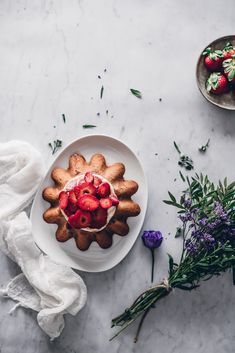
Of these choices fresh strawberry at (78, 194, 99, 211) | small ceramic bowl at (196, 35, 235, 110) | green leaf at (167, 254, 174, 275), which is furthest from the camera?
small ceramic bowl at (196, 35, 235, 110)

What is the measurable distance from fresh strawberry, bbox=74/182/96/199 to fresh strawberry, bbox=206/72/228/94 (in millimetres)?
592

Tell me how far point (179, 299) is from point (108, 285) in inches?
11.1

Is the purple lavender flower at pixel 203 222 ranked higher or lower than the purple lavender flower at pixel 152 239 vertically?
higher

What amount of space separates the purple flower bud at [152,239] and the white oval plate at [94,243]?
0.04 meters

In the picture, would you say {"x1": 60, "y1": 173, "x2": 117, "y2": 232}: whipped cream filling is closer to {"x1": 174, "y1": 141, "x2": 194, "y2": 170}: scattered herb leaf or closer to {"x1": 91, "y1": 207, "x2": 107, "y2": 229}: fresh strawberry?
{"x1": 91, "y1": 207, "x2": 107, "y2": 229}: fresh strawberry

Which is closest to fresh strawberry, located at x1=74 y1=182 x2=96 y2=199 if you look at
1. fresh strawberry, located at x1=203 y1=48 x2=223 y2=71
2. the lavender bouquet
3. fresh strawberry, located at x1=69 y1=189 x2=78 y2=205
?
fresh strawberry, located at x1=69 y1=189 x2=78 y2=205

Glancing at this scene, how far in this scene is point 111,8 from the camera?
2.18m

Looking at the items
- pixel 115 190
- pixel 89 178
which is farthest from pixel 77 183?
pixel 115 190

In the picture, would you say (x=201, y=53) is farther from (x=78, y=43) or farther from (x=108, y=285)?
(x=108, y=285)

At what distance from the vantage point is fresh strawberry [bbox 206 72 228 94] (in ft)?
6.76

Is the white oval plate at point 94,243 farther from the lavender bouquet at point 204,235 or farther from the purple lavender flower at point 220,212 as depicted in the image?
Result: the purple lavender flower at point 220,212

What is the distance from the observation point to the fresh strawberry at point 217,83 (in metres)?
2.06

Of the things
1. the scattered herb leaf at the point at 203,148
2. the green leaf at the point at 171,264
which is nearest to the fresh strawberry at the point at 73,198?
the green leaf at the point at 171,264

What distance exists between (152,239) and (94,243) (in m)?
0.22
